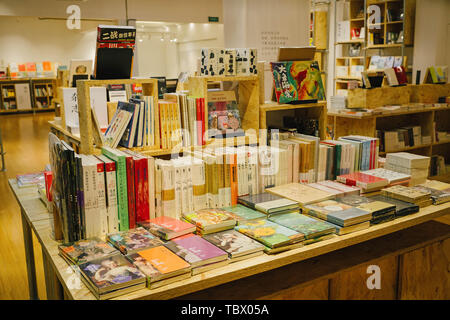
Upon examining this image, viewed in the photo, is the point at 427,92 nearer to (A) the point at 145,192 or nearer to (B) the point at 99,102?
(B) the point at 99,102

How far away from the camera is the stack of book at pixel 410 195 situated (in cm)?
247

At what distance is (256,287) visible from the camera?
2150 mm

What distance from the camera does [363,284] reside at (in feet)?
7.81

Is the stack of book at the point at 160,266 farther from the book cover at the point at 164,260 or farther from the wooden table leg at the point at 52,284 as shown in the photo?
the wooden table leg at the point at 52,284

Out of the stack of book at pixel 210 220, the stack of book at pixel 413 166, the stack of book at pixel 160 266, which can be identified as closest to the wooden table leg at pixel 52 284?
the stack of book at pixel 160 266

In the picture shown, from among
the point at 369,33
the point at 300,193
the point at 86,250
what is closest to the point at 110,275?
the point at 86,250

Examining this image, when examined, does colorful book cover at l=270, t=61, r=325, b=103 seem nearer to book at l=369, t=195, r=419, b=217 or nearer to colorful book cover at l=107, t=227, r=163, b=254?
book at l=369, t=195, r=419, b=217

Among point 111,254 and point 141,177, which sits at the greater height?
point 141,177

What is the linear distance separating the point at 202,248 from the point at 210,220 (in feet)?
0.93

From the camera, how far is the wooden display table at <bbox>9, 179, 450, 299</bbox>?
5.81ft
